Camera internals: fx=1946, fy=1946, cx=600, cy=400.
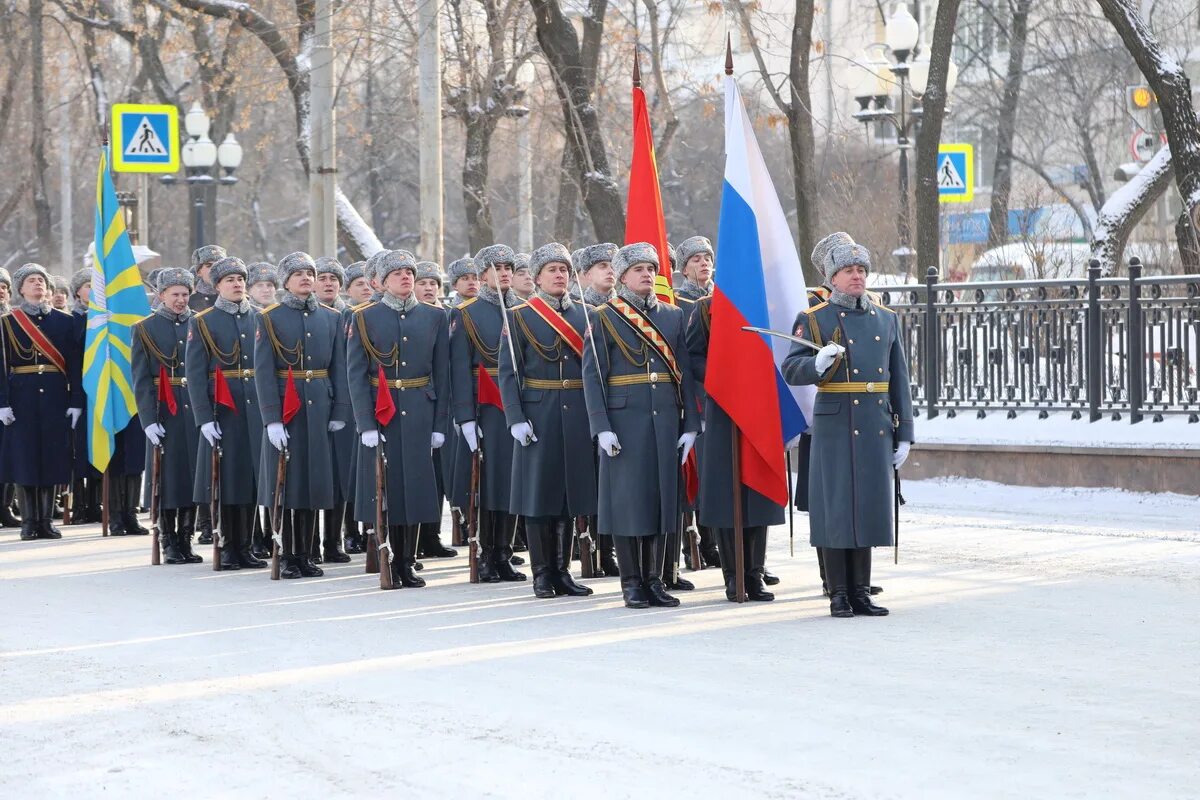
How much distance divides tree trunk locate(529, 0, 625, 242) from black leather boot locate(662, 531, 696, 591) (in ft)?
34.4

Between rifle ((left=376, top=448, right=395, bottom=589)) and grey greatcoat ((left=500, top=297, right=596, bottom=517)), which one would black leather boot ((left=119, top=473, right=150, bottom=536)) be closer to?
rifle ((left=376, top=448, right=395, bottom=589))

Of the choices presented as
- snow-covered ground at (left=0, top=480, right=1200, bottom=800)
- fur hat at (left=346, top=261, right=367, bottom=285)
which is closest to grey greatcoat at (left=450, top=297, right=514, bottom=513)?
snow-covered ground at (left=0, top=480, right=1200, bottom=800)

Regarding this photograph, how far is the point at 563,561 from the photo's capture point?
11117 mm

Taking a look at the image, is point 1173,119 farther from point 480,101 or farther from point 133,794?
point 133,794

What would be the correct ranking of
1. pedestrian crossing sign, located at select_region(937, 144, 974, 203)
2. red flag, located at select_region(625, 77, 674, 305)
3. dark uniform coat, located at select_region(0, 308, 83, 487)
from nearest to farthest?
red flag, located at select_region(625, 77, 674, 305) < dark uniform coat, located at select_region(0, 308, 83, 487) < pedestrian crossing sign, located at select_region(937, 144, 974, 203)

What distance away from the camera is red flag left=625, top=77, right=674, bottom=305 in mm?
11352

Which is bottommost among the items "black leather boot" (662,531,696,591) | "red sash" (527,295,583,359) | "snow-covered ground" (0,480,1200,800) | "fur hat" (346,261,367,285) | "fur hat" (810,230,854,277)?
"snow-covered ground" (0,480,1200,800)

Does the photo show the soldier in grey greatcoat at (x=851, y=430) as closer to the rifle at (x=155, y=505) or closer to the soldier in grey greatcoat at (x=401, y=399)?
the soldier in grey greatcoat at (x=401, y=399)

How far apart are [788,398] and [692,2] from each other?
1887 cm

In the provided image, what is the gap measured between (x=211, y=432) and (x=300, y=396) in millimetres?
672

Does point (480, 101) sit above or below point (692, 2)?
below

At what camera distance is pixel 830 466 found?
33.0 ft

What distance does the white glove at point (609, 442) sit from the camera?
10.4 meters

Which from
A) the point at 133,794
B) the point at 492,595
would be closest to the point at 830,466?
the point at 492,595
